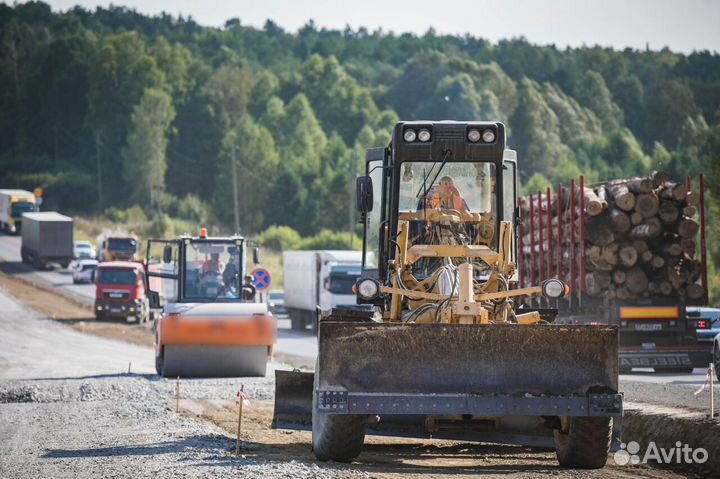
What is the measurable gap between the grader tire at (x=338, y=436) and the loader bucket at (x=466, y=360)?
42 cm

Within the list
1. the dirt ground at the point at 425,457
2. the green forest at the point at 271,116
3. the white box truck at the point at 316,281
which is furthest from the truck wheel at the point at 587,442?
the green forest at the point at 271,116

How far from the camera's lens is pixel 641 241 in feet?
87.1

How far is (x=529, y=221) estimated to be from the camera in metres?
29.8

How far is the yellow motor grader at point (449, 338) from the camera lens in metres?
12.0

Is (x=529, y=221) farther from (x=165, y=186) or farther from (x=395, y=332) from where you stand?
(x=165, y=186)

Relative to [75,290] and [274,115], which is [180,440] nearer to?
[75,290]

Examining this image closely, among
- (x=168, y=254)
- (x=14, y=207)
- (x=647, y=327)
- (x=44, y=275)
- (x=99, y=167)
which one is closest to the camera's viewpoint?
(x=168, y=254)

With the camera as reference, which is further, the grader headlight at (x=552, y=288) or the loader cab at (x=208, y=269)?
the loader cab at (x=208, y=269)

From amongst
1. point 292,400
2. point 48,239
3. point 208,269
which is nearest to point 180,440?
point 292,400

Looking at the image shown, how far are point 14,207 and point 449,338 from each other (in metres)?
85.3

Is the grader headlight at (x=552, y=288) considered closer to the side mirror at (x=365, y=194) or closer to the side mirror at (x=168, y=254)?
the side mirror at (x=365, y=194)

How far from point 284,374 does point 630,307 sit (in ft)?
43.3

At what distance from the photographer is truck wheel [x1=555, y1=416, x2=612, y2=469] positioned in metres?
12.4

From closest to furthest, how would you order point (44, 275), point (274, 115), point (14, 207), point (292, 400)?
point (292, 400) < point (44, 275) < point (14, 207) < point (274, 115)
